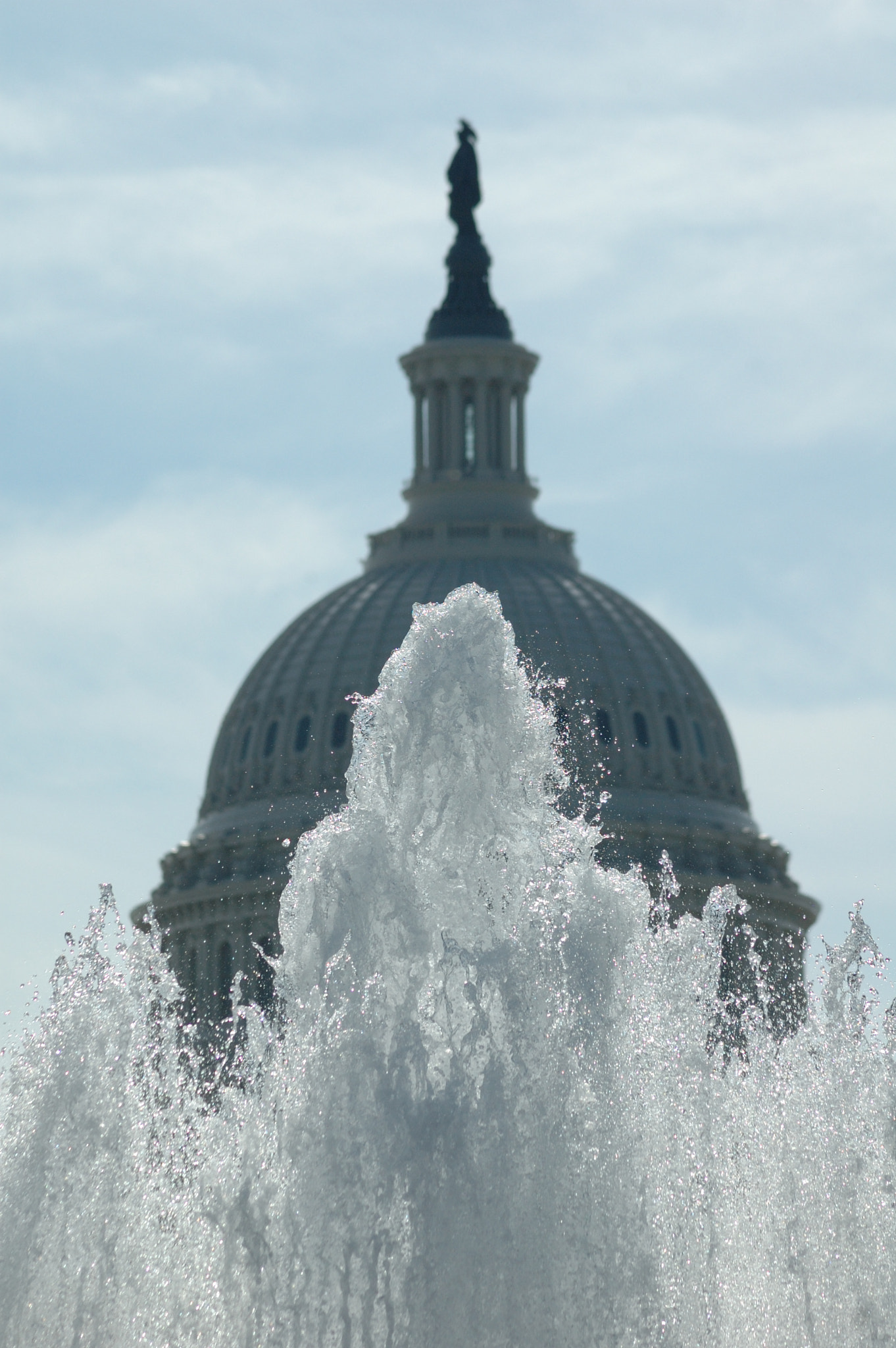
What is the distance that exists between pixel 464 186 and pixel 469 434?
1041 cm

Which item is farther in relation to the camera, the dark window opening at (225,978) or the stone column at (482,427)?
the stone column at (482,427)

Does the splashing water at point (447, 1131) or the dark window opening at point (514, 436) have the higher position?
the dark window opening at point (514, 436)

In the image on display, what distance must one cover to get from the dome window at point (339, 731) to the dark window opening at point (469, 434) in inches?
615

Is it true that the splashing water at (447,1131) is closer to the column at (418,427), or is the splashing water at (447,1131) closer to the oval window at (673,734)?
the oval window at (673,734)

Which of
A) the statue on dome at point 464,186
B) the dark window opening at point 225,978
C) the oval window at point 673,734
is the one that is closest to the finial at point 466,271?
the statue on dome at point 464,186

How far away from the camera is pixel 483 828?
36375mm

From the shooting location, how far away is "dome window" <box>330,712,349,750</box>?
10806cm

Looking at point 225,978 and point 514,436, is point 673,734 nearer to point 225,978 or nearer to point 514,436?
point 514,436

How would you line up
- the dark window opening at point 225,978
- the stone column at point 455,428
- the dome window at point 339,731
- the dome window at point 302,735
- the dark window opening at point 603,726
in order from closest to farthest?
1. the dark window opening at point 225,978
2. the dark window opening at point 603,726
3. the dome window at point 339,731
4. the dome window at point 302,735
5. the stone column at point 455,428

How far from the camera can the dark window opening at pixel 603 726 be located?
107875 millimetres

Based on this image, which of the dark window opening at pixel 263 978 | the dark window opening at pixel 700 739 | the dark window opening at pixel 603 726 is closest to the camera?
the dark window opening at pixel 263 978

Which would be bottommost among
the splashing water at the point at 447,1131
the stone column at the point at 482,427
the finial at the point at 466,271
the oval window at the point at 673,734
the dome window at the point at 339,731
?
the splashing water at the point at 447,1131

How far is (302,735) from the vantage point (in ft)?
360

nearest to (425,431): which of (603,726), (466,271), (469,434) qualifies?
(469,434)
